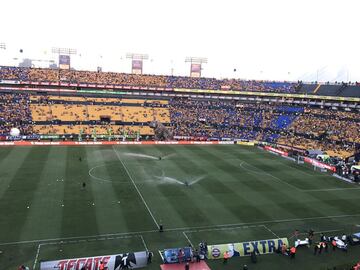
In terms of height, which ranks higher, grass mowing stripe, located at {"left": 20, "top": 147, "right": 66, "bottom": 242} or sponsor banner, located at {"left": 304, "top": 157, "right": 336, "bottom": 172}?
sponsor banner, located at {"left": 304, "top": 157, "right": 336, "bottom": 172}

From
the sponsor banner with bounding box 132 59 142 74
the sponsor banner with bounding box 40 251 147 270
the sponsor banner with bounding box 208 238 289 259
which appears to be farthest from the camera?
the sponsor banner with bounding box 132 59 142 74

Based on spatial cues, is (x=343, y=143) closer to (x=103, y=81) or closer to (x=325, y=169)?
(x=325, y=169)

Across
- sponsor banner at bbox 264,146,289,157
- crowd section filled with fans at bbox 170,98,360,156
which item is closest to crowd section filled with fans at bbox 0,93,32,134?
crowd section filled with fans at bbox 170,98,360,156

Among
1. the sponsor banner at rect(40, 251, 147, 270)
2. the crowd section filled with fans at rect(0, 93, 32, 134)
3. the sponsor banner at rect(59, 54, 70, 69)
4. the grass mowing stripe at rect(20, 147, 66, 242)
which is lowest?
the grass mowing stripe at rect(20, 147, 66, 242)

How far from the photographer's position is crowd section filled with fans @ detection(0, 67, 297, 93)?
94.1 meters

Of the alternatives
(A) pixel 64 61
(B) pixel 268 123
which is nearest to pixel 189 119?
(B) pixel 268 123

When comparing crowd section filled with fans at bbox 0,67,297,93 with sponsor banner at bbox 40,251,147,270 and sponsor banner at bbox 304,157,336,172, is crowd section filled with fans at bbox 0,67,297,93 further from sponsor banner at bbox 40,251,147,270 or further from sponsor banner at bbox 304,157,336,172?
sponsor banner at bbox 40,251,147,270

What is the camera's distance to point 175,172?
162ft

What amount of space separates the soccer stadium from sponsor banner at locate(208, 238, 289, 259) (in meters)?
0.09

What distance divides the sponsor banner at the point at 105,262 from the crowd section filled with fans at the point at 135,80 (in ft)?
261

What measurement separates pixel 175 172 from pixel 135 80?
60084mm

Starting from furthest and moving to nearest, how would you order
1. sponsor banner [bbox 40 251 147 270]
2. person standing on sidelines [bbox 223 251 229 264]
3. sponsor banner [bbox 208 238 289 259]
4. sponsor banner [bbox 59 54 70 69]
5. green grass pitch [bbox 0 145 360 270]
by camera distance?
sponsor banner [bbox 59 54 70 69]
green grass pitch [bbox 0 145 360 270]
sponsor banner [bbox 208 238 289 259]
person standing on sidelines [bbox 223 251 229 264]
sponsor banner [bbox 40 251 147 270]

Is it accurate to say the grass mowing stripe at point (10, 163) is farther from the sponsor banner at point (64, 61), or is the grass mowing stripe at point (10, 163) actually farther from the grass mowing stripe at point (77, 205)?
the sponsor banner at point (64, 61)

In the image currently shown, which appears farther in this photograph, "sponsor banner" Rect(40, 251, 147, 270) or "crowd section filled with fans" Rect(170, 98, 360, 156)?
"crowd section filled with fans" Rect(170, 98, 360, 156)
